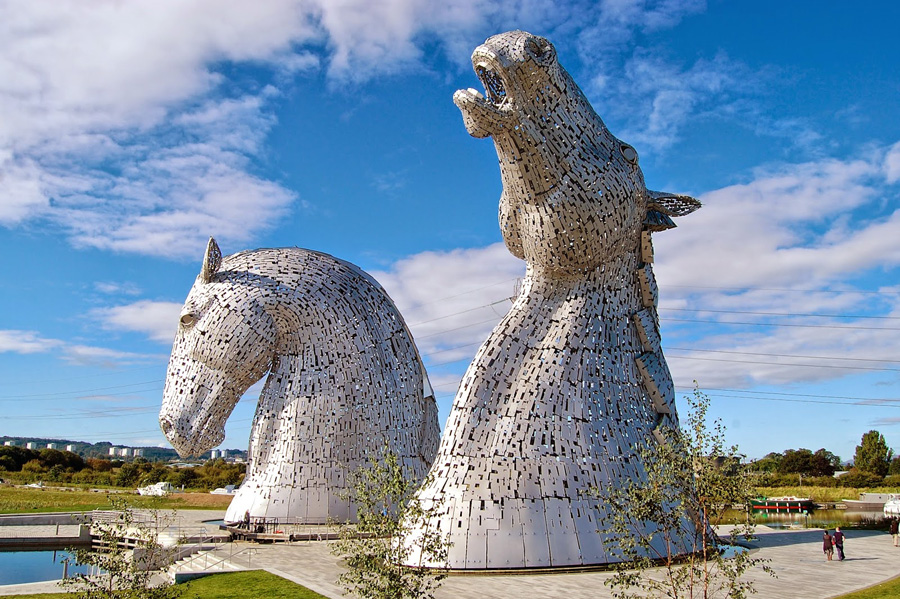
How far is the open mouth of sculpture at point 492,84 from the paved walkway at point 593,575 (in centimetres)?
669

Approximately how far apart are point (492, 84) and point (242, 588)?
815 cm

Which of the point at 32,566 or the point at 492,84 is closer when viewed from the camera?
the point at 492,84

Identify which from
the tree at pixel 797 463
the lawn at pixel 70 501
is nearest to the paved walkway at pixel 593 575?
the lawn at pixel 70 501

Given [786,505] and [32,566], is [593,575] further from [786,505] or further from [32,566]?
[786,505]

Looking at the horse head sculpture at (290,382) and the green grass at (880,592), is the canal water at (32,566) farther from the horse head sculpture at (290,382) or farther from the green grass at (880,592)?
the green grass at (880,592)

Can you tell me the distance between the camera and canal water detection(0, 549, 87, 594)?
15250mm

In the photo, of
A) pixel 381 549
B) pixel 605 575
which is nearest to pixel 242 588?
pixel 381 549

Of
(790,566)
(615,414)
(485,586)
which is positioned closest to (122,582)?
(485,586)

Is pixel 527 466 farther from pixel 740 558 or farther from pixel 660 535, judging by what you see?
pixel 740 558

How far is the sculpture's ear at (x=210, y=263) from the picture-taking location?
1596cm

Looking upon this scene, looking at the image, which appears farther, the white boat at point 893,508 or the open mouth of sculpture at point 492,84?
the white boat at point 893,508

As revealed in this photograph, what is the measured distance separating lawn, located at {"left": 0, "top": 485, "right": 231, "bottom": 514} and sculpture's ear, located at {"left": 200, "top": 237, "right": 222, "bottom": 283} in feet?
38.5

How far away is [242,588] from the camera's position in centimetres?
1058

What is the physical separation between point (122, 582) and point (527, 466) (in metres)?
5.44
